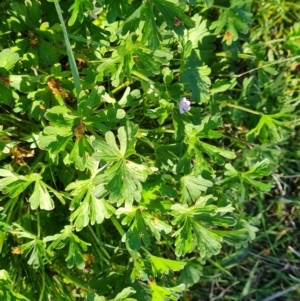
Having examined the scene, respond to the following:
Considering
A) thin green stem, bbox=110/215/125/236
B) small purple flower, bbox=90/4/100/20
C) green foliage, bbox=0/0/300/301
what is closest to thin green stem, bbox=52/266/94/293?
green foliage, bbox=0/0/300/301

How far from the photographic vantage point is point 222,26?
202 centimetres

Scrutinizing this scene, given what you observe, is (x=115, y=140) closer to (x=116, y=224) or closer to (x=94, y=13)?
(x=116, y=224)

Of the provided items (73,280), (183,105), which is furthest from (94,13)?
(73,280)

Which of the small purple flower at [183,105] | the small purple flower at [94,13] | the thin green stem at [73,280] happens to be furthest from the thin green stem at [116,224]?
the small purple flower at [94,13]

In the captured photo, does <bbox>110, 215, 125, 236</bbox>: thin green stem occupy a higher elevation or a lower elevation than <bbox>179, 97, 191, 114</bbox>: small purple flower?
lower

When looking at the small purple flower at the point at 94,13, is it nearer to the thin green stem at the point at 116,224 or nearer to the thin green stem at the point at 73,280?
the thin green stem at the point at 116,224

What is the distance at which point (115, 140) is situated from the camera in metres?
1.79

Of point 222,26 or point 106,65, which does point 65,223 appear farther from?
point 222,26

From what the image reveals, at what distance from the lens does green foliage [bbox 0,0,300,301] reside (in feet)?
5.38

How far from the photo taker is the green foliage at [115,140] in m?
1.64

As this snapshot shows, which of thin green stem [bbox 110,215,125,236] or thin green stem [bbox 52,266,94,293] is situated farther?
thin green stem [bbox 52,266,94,293]

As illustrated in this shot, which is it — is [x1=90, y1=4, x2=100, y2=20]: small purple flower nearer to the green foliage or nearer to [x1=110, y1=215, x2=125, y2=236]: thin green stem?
the green foliage

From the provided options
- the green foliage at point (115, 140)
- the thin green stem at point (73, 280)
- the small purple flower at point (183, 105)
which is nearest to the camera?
the green foliage at point (115, 140)

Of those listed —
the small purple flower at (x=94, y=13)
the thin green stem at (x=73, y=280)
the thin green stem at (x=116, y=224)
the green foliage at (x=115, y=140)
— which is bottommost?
the thin green stem at (x=73, y=280)
